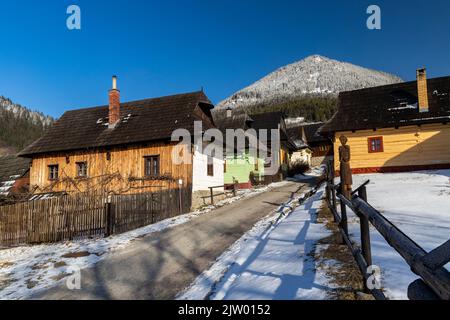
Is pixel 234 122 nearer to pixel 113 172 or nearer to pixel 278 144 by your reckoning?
pixel 278 144

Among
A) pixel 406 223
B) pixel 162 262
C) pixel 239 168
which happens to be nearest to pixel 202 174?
pixel 239 168

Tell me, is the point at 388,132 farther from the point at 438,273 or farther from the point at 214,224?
the point at 438,273

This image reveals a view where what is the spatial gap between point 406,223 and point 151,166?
585 inches

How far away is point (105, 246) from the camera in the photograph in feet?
34.9

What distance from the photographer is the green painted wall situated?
2892 cm

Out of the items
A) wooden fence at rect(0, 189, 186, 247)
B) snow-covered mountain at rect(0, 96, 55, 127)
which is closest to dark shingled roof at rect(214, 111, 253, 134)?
wooden fence at rect(0, 189, 186, 247)

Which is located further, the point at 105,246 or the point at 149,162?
the point at 149,162

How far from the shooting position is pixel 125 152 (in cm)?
1998

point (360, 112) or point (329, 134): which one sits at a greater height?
point (360, 112)

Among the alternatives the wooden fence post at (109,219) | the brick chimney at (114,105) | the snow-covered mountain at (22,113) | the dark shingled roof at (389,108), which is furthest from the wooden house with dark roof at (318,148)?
the snow-covered mountain at (22,113)

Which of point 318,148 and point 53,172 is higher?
point 318,148

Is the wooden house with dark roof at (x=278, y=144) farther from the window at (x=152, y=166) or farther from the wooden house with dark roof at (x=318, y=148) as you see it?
the wooden house with dark roof at (x=318, y=148)
